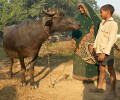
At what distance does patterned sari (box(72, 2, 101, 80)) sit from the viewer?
226 inches

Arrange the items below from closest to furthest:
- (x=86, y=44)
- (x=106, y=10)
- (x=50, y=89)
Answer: (x=106, y=10)
(x=50, y=89)
(x=86, y=44)

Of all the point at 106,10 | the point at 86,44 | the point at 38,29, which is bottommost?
the point at 86,44

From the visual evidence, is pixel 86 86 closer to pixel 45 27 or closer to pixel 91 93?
pixel 91 93

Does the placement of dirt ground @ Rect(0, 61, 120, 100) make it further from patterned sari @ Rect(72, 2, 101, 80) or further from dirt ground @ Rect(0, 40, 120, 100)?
patterned sari @ Rect(72, 2, 101, 80)

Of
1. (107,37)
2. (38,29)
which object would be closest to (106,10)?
Answer: (107,37)

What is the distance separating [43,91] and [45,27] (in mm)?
1638

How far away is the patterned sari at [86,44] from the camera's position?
226 inches

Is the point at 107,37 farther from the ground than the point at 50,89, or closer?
farther from the ground

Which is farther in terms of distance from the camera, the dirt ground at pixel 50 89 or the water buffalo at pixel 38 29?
the water buffalo at pixel 38 29

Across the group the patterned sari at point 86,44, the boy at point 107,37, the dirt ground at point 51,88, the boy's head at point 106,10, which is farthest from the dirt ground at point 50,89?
the boy's head at point 106,10

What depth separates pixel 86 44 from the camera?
5.91 m

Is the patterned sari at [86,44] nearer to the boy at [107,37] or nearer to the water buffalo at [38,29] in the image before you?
the water buffalo at [38,29]

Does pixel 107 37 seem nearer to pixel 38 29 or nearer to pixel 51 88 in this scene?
pixel 38 29

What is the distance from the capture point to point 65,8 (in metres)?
34.7
